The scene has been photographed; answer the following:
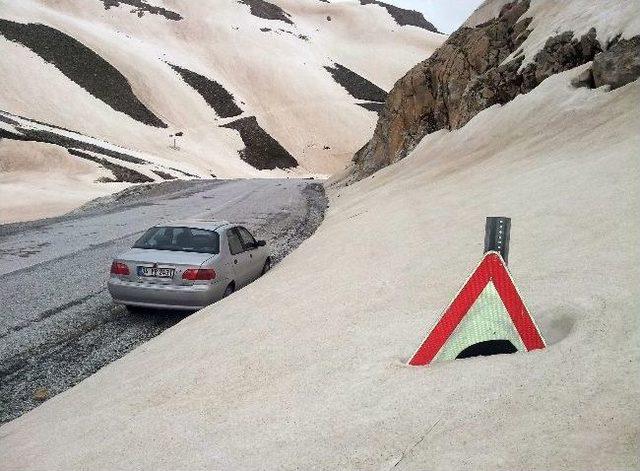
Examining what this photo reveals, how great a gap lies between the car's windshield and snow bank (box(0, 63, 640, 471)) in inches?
43.7

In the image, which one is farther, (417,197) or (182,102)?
(182,102)

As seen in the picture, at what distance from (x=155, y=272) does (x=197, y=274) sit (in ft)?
2.07

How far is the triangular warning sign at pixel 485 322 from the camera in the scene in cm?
385

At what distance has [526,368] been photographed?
3766 millimetres

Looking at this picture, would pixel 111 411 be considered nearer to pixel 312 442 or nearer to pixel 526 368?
pixel 312 442

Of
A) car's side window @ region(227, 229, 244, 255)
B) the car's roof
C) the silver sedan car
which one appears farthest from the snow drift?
the car's roof

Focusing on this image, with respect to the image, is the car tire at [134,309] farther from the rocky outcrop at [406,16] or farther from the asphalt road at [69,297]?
the rocky outcrop at [406,16]

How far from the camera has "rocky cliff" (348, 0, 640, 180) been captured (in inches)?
680

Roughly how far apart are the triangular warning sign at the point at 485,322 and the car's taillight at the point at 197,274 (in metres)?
5.09

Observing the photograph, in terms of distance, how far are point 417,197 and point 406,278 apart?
9198 millimetres

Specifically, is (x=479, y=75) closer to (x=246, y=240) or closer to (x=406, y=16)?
(x=246, y=240)

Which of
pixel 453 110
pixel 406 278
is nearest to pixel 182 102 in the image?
pixel 453 110

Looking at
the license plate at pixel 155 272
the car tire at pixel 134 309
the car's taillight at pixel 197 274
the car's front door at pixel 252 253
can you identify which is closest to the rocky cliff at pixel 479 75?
the car's front door at pixel 252 253

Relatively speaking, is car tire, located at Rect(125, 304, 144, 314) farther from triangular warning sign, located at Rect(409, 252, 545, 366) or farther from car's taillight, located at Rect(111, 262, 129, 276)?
triangular warning sign, located at Rect(409, 252, 545, 366)
